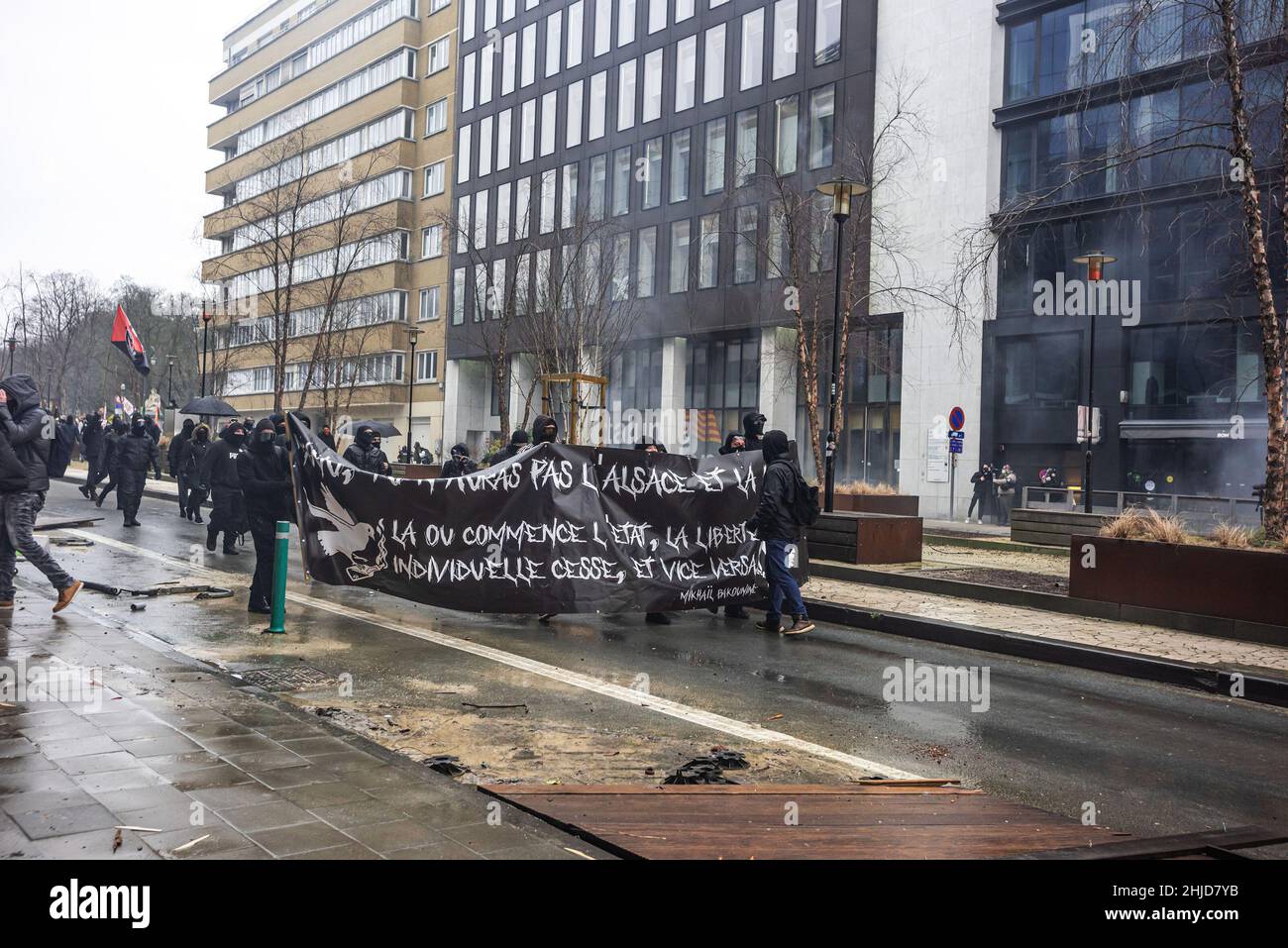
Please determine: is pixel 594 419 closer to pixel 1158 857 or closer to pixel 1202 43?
pixel 1202 43

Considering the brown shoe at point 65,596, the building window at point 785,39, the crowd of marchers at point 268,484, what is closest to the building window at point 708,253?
the building window at point 785,39

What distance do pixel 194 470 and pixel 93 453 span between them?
602 cm

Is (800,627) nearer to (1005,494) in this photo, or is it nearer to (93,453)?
(93,453)

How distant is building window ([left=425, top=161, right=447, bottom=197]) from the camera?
5809 centimetres

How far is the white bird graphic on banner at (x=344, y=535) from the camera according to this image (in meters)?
9.98

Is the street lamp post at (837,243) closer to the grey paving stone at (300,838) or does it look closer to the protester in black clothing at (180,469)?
the protester in black clothing at (180,469)

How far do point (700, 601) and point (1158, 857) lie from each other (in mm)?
7013

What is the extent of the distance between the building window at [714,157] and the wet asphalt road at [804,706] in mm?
32280

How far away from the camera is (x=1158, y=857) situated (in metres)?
3.91

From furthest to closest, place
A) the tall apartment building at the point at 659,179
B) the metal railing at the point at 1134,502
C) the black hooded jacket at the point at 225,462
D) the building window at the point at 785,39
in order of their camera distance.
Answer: the building window at the point at 785,39 < the tall apartment building at the point at 659,179 < the metal railing at the point at 1134,502 < the black hooded jacket at the point at 225,462

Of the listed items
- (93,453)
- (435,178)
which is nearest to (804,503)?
(93,453)

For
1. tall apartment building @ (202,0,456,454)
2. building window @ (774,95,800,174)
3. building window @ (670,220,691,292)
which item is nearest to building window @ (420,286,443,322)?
tall apartment building @ (202,0,456,454)

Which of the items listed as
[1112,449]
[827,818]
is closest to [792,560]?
[827,818]

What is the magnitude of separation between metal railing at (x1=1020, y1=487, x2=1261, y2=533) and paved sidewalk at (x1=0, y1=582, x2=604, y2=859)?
22453 mm
